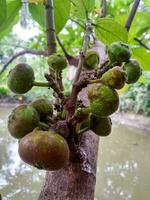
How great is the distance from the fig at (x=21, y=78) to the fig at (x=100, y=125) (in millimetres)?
98

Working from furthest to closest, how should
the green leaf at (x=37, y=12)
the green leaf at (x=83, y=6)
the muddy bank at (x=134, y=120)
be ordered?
the muddy bank at (x=134, y=120) < the green leaf at (x=37, y=12) < the green leaf at (x=83, y=6)

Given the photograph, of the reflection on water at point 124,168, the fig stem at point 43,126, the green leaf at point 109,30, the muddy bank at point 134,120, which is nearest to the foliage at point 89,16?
the green leaf at point 109,30

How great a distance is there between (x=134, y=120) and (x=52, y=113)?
6.97m

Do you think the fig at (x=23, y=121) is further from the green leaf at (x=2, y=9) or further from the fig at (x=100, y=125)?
the green leaf at (x=2, y=9)

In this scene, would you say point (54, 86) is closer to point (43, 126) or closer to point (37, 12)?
point (43, 126)

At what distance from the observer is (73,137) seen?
43cm

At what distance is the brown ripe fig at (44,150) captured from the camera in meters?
0.35

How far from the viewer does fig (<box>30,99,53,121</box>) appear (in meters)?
0.42

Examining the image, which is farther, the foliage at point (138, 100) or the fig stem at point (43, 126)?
the foliage at point (138, 100)

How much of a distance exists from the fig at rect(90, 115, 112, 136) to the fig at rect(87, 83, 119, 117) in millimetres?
56

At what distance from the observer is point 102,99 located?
369 millimetres

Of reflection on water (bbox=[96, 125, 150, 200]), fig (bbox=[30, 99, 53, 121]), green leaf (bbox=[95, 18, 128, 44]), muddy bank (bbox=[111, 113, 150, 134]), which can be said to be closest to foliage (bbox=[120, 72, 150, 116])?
muddy bank (bbox=[111, 113, 150, 134])

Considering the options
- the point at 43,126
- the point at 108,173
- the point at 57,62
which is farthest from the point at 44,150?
the point at 108,173

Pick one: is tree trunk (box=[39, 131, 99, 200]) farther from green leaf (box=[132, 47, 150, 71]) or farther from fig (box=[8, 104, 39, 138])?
green leaf (box=[132, 47, 150, 71])
